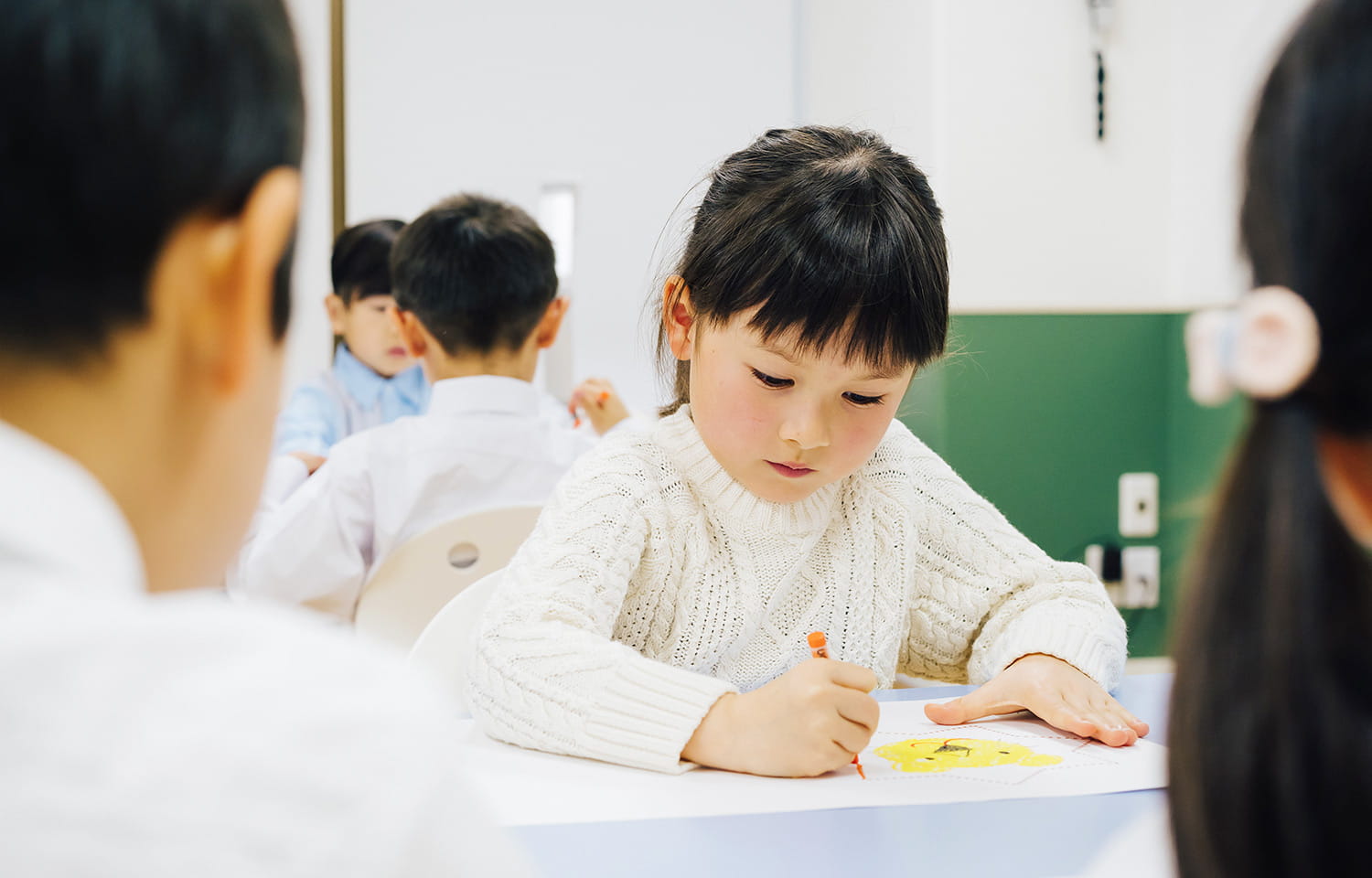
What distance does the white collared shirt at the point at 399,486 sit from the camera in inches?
70.4

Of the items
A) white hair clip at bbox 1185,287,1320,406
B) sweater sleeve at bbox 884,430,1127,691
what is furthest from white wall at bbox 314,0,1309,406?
white hair clip at bbox 1185,287,1320,406

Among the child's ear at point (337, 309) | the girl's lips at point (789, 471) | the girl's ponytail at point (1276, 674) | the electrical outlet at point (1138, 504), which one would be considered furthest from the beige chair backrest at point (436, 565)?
the electrical outlet at point (1138, 504)

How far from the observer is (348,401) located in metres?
2.82

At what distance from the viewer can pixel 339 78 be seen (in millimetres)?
3000

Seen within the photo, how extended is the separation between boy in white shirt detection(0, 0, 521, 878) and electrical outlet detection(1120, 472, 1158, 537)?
234 centimetres

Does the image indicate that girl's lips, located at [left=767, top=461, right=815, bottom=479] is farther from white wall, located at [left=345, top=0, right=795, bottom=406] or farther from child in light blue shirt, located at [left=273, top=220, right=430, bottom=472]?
white wall, located at [left=345, top=0, right=795, bottom=406]

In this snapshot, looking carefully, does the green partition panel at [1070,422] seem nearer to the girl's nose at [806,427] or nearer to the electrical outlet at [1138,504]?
the electrical outlet at [1138,504]

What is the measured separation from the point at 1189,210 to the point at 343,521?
1813 mm

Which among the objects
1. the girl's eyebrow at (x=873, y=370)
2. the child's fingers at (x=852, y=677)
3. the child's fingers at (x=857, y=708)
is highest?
the girl's eyebrow at (x=873, y=370)

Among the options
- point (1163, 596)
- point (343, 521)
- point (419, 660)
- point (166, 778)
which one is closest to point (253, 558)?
point (343, 521)

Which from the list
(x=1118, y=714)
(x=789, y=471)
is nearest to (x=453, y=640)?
(x=789, y=471)

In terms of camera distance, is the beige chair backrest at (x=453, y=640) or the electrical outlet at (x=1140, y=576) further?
the electrical outlet at (x=1140, y=576)

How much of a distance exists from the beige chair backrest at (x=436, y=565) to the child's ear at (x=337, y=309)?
139 cm

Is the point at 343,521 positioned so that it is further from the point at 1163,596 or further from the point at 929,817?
the point at 1163,596
